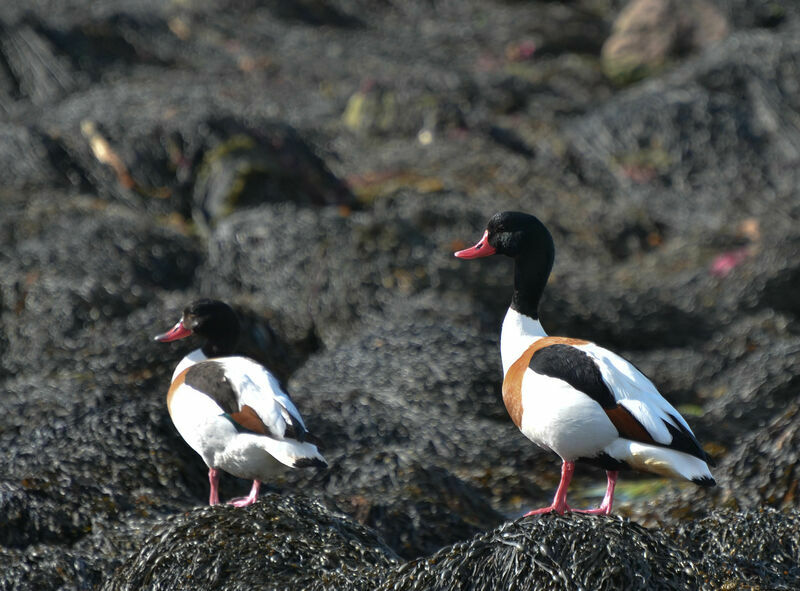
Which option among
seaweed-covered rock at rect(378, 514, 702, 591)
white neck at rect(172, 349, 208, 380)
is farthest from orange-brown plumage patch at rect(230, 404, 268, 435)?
seaweed-covered rock at rect(378, 514, 702, 591)

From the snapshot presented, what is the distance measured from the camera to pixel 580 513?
5.98 metres

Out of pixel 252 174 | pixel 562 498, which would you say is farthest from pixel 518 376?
pixel 252 174

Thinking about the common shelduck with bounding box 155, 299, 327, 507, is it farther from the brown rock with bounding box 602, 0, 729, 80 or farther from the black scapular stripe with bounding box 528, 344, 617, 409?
the brown rock with bounding box 602, 0, 729, 80

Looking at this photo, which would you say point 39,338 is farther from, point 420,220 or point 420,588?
point 420,588

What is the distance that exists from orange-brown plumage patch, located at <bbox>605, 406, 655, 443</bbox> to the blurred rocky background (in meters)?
0.47

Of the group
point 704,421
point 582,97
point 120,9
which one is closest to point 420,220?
point 704,421

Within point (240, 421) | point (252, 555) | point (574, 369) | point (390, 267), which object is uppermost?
point (574, 369)

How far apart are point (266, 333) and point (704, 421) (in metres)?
4.55

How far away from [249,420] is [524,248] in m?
1.92

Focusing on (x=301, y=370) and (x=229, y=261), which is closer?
(x=301, y=370)

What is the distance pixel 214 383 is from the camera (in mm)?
7324

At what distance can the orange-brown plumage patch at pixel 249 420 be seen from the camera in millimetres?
6961

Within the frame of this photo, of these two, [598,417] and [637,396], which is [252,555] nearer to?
[598,417]

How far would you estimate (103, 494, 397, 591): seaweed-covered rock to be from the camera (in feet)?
21.1
